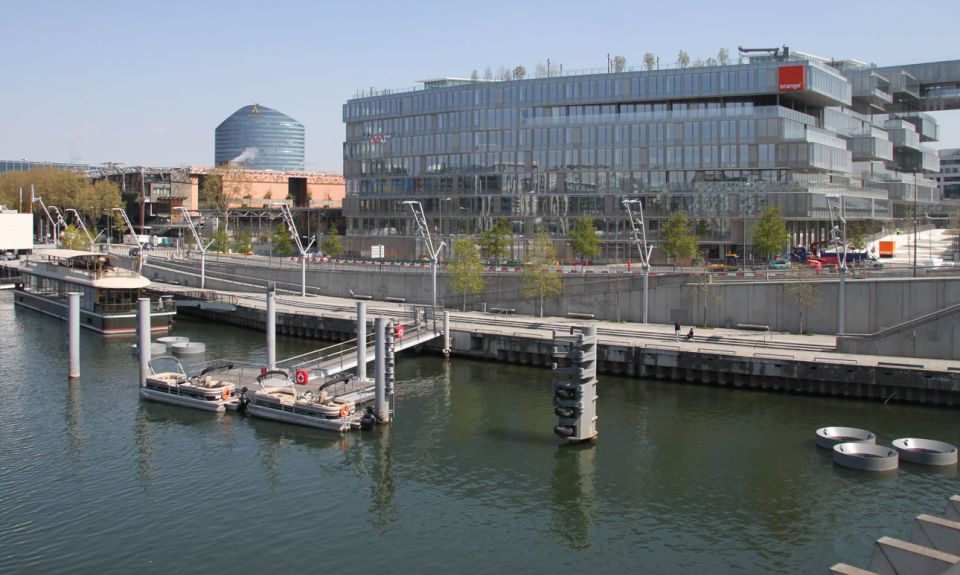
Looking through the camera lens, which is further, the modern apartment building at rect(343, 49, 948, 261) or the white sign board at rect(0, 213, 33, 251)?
the white sign board at rect(0, 213, 33, 251)

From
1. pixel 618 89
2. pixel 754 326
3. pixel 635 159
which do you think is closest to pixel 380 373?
pixel 754 326

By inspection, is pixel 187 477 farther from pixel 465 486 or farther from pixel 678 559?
pixel 678 559

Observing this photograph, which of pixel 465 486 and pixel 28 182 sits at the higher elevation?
pixel 28 182

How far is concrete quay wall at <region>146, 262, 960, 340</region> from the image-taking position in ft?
197

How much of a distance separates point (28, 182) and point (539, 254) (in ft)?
477

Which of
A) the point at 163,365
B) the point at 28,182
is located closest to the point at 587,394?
→ the point at 163,365

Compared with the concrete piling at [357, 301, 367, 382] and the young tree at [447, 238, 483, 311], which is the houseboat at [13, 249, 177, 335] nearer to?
the young tree at [447, 238, 483, 311]

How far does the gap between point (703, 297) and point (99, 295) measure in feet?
155

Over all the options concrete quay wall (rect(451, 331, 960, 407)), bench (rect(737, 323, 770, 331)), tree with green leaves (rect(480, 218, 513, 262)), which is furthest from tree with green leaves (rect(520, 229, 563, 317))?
tree with green leaves (rect(480, 218, 513, 262))

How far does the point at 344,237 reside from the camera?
447 feet

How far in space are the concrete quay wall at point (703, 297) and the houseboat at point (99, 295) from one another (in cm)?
1887

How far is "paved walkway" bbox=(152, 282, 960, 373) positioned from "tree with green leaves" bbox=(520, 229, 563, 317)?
6.90 ft

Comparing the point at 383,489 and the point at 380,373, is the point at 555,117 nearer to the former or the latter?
the point at 380,373

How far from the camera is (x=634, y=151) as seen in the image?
108m
